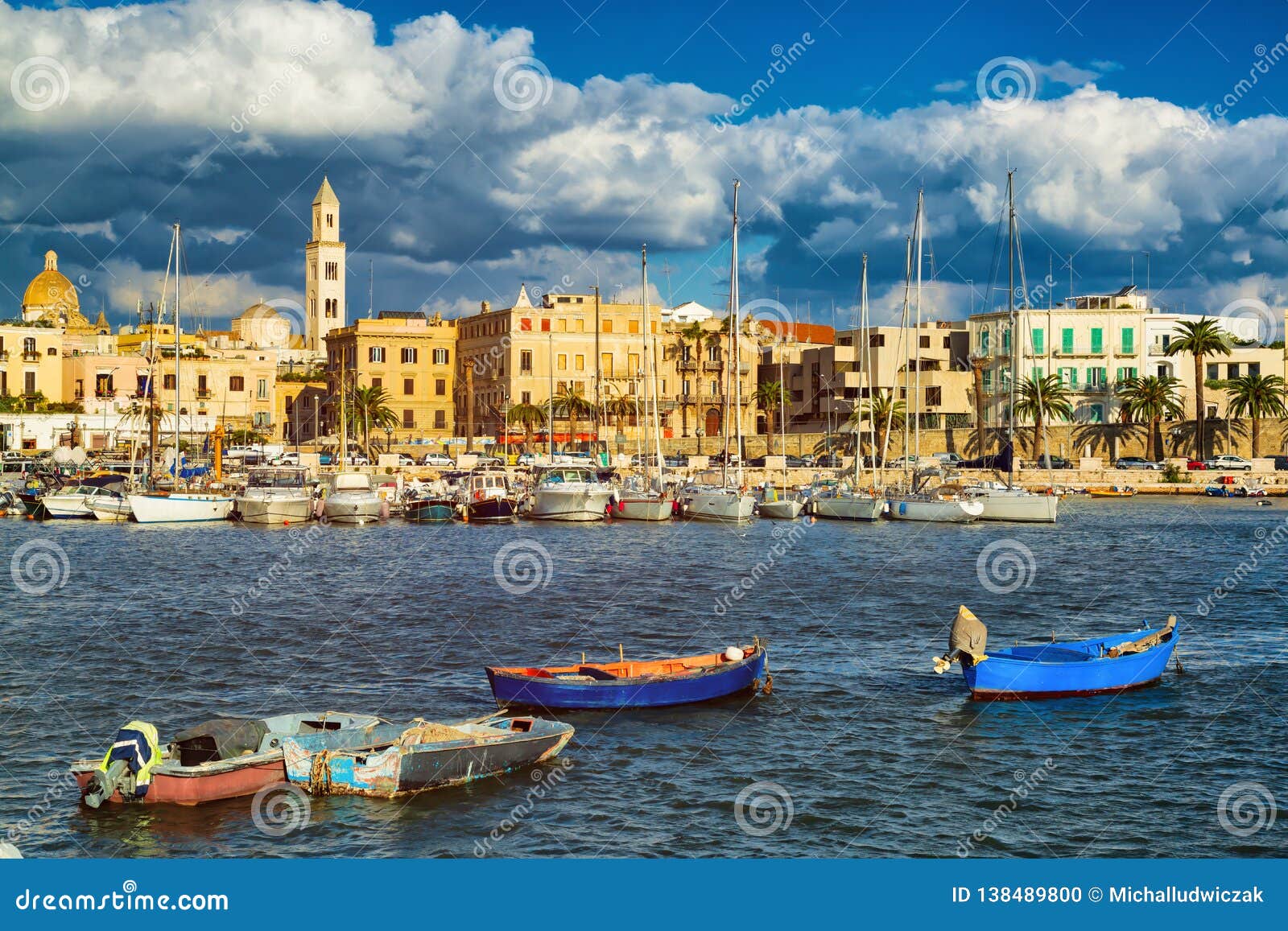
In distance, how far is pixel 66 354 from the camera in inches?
5059

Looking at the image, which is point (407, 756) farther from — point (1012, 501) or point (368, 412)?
point (368, 412)

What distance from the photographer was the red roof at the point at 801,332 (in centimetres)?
14912

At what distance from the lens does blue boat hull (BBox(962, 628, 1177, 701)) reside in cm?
2864

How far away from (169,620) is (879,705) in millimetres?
21934

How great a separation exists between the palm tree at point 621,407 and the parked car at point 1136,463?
151 ft

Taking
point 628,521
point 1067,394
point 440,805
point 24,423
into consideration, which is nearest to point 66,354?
point 24,423

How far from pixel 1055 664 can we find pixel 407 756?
14.6m

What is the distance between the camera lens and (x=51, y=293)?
155 m

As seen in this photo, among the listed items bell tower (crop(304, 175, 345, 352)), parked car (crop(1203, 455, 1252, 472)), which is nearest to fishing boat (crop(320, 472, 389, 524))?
parked car (crop(1203, 455, 1252, 472))

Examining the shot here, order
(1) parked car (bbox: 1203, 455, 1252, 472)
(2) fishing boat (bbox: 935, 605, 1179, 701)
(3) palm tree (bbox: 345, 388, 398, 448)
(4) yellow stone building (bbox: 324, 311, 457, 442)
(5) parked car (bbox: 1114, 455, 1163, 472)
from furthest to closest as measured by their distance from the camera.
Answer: (4) yellow stone building (bbox: 324, 311, 457, 442)
(3) palm tree (bbox: 345, 388, 398, 448)
(5) parked car (bbox: 1114, 455, 1163, 472)
(1) parked car (bbox: 1203, 455, 1252, 472)
(2) fishing boat (bbox: 935, 605, 1179, 701)

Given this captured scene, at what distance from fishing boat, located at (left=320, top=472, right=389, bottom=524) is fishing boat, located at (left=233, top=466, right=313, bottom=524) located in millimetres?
1283

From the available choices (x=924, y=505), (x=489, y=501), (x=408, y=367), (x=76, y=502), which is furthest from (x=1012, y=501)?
(x=408, y=367)

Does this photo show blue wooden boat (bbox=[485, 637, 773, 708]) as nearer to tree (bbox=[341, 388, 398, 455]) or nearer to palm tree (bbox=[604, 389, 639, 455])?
tree (bbox=[341, 388, 398, 455])

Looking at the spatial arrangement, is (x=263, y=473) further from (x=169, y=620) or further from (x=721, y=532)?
(x=169, y=620)
